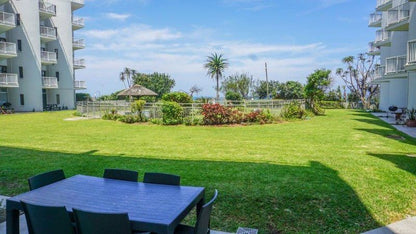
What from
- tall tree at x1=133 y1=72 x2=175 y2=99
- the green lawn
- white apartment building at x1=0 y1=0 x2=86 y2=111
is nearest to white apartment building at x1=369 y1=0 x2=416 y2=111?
the green lawn

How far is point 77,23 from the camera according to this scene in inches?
1420

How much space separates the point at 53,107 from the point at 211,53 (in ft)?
70.8

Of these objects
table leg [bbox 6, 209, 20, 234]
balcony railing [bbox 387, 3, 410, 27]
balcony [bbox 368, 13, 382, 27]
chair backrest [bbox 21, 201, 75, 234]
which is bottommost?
table leg [bbox 6, 209, 20, 234]

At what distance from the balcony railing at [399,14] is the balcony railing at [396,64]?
258 centimetres

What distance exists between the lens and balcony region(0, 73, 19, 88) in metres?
24.4

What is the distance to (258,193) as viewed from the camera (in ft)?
16.7

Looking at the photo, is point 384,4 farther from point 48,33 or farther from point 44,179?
point 48,33

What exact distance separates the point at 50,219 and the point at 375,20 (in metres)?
35.1

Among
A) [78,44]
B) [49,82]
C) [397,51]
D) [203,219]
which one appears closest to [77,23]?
[78,44]

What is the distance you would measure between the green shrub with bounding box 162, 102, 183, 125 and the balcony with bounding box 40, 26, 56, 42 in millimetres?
22079

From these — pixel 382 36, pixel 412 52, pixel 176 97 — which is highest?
pixel 382 36

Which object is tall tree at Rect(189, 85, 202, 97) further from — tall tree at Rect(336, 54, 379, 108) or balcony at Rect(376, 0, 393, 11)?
balcony at Rect(376, 0, 393, 11)

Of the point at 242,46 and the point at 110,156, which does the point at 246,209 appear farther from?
the point at 242,46

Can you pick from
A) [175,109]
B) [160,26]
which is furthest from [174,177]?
[160,26]
